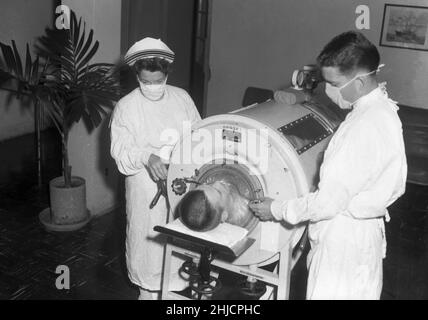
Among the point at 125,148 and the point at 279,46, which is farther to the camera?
the point at 279,46

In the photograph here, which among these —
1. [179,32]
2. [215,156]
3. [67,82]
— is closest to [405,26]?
[179,32]

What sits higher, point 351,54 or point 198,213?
point 351,54

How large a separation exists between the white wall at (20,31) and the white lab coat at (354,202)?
4.64 metres

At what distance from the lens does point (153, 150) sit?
259cm

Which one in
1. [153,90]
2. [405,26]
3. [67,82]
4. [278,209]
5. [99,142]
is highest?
[405,26]

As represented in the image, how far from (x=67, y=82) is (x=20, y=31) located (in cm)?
260

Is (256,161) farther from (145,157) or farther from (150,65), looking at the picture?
(150,65)

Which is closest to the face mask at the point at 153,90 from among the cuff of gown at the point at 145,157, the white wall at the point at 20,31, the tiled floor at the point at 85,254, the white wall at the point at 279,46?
the cuff of gown at the point at 145,157

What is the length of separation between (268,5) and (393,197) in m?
3.97

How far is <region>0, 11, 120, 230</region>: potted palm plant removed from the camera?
11.5ft

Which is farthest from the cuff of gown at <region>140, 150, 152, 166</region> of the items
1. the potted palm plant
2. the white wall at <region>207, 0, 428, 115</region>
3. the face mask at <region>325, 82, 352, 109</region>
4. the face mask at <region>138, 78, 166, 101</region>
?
the white wall at <region>207, 0, 428, 115</region>

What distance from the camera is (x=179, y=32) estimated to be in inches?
201

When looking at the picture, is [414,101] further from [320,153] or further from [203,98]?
[320,153]
